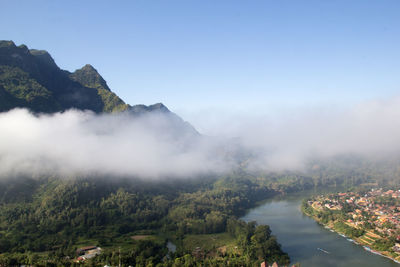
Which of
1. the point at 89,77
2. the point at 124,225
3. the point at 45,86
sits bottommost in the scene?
the point at 124,225

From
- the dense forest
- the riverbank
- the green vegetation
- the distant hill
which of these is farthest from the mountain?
the riverbank

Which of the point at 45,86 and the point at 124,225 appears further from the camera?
the point at 45,86

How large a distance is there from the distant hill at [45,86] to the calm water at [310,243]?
188 feet

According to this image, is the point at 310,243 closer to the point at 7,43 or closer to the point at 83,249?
the point at 83,249

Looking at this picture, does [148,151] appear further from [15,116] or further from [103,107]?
[15,116]

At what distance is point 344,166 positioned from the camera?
403 ft

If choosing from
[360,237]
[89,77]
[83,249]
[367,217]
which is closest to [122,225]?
[83,249]

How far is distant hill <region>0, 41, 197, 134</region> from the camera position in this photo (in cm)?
7462

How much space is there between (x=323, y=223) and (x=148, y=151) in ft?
200

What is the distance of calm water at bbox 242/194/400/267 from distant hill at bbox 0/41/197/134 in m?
57.2

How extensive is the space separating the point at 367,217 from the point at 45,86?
84940 millimetres

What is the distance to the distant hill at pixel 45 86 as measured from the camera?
74.6 metres

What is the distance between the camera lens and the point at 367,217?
49.9m

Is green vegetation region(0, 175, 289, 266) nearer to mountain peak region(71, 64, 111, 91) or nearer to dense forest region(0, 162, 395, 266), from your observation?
dense forest region(0, 162, 395, 266)
